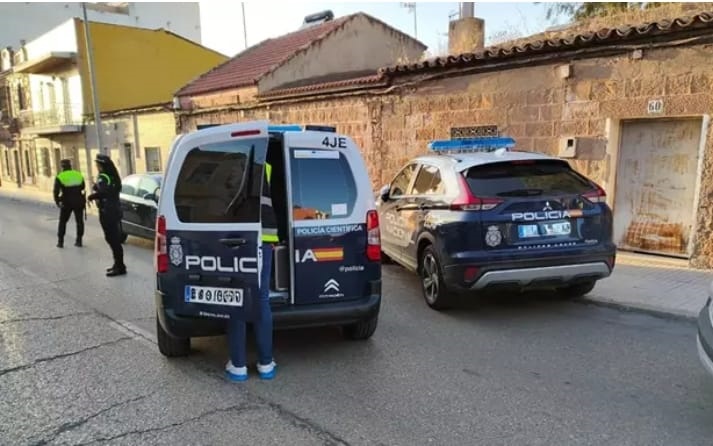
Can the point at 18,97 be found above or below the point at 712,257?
above

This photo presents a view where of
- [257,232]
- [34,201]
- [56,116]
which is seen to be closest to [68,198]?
[257,232]

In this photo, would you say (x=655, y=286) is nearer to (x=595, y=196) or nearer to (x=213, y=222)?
(x=595, y=196)

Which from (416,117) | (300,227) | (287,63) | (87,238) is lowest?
(87,238)

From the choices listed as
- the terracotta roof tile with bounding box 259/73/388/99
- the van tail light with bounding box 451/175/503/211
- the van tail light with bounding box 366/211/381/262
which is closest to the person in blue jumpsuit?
the van tail light with bounding box 366/211/381/262

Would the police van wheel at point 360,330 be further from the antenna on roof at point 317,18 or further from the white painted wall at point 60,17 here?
the white painted wall at point 60,17

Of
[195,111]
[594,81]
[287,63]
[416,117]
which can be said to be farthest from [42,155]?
[594,81]

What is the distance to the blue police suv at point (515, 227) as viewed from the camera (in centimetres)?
500

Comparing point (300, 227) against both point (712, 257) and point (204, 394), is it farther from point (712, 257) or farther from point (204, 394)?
point (712, 257)

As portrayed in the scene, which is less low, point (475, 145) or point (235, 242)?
point (475, 145)

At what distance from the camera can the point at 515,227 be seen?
5.01m

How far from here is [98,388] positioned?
12.5ft

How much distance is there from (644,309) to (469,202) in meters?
2.34

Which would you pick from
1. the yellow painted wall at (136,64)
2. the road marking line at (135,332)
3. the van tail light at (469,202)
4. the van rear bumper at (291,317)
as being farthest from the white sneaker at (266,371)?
the yellow painted wall at (136,64)

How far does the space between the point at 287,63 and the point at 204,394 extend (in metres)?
13.7
